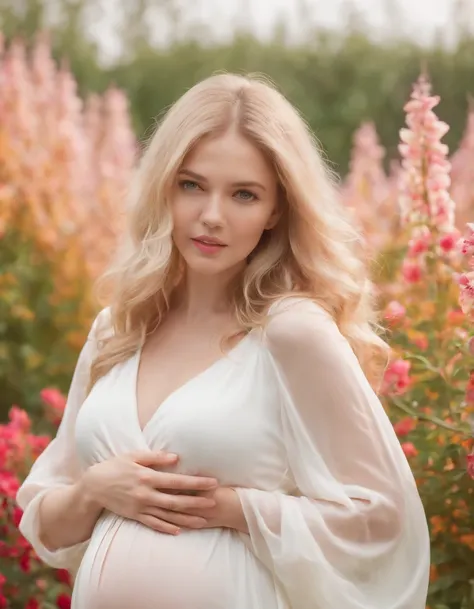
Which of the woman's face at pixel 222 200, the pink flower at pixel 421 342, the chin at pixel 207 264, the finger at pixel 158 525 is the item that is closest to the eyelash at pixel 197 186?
the woman's face at pixel 222 200

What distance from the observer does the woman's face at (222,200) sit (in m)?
1.96

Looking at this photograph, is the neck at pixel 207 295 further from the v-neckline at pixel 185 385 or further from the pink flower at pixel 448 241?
the pink flower at pixel 448 241

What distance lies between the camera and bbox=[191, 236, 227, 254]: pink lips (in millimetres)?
1973

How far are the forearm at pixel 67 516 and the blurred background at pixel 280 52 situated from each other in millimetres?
2488

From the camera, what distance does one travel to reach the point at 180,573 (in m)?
1.85

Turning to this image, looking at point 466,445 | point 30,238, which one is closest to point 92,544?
point 466,445

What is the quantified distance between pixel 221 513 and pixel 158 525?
0.11 meters

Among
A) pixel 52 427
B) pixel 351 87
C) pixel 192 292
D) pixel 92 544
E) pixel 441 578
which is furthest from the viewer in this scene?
pixel 351 87

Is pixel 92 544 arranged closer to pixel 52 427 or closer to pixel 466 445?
pixel 466 445

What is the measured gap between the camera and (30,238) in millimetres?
4289

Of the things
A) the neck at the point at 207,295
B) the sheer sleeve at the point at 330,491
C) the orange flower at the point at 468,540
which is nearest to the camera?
the sheer sleeve at the point at 330,491

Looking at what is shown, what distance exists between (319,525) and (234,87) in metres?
0.81

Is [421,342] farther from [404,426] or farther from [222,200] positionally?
[222,200]

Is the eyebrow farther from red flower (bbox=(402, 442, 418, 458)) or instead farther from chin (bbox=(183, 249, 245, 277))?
red flower (bbox=(402, 442, 418, 458))
